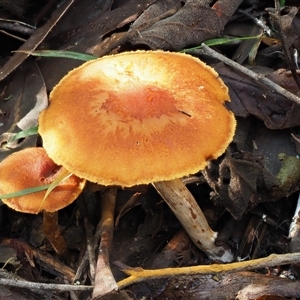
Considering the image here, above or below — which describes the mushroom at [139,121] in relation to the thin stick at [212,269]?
above

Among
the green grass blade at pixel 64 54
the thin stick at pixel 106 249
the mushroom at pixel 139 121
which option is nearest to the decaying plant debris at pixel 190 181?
the thin stick at pixel 106 249

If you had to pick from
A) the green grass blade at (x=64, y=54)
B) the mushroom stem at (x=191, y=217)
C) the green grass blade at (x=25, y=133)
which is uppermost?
the green grass blade at (x=64, y=54)

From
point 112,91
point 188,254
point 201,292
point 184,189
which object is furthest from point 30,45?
point 201,292

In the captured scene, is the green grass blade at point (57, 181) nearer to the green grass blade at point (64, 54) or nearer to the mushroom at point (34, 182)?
the mushroom at point (34, 182)

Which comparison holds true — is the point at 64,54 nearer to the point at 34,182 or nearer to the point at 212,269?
the point at 34,182

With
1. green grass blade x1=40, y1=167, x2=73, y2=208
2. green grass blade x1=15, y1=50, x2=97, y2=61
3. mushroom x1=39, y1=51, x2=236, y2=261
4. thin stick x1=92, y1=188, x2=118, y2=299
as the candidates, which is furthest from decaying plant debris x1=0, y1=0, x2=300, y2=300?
green grass blade x1=40, y1=167, x2=73, y2=208

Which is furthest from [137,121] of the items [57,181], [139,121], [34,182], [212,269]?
[212,269]

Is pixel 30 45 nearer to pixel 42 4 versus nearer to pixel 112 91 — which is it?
pixel 42 4
